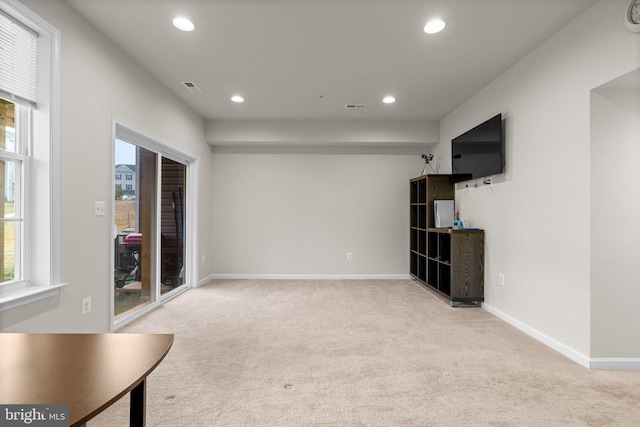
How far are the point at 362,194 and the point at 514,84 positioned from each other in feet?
8.98

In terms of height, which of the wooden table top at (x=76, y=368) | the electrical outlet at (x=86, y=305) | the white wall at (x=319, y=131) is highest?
the white wall at (x=319, y=131)

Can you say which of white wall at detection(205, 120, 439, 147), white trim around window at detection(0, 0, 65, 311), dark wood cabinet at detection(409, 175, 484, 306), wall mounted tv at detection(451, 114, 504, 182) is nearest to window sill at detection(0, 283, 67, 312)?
white trim around window at detection(0, 0, 65, 311)

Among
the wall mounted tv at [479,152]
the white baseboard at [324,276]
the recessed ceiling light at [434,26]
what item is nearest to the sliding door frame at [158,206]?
the white baseboard at [324,276]

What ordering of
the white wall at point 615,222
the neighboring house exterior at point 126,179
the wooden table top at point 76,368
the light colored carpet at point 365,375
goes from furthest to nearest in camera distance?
the neighboring house exterior at point 126,179 < the white wall at point 615,222 < the light colored carpet at point 365,375 < the wooden table top at point 76,368

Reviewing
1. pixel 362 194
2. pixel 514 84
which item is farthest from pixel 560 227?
pixel 362 194

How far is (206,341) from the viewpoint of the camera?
2.67 metres

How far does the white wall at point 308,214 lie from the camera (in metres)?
5.30

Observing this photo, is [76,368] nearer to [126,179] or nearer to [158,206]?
[126,179]

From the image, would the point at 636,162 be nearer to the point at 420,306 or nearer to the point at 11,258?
the point at 420,306

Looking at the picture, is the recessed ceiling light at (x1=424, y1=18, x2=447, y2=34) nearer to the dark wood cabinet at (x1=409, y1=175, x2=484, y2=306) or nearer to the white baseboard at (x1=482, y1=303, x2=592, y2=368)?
the dark wood cabinet at (x1=409, y1=175, x2=484, y2=306)

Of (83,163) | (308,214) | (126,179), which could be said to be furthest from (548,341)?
(126,179)

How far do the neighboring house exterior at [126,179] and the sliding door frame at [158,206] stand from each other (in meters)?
0.24

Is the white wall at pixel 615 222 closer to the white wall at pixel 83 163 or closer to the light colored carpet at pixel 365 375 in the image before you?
the light colored carpet at pixel 365 375

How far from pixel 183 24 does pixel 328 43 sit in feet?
3.92
